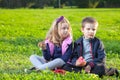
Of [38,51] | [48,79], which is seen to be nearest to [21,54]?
[38,51]

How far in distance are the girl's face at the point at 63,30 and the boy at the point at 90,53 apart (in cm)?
26

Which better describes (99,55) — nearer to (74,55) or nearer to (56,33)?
(74,55)

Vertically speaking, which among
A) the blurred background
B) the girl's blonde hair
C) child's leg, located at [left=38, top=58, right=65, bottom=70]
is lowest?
the blurred background

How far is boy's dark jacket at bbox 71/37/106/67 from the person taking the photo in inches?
291

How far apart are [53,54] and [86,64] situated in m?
0.78

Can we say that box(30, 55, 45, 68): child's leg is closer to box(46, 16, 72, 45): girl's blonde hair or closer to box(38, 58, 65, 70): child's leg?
box(38, 58, 65, 70): child's leg

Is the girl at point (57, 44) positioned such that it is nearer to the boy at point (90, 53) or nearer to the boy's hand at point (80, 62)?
the boy at point (90, 53)

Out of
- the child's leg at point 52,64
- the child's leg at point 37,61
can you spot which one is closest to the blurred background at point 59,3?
the child's leg at point 37,61

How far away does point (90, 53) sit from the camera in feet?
24.9

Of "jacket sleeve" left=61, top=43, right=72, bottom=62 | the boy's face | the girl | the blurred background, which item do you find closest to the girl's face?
the girl

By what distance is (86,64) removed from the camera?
737cm

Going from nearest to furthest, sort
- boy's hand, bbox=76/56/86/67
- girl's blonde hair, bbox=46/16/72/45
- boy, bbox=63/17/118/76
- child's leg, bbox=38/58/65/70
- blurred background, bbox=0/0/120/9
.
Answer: boy's hand, bbox=76/56/86/67
boy, bbox=63/17/118/76
child's leg, bbox=38/58/65/70
girl's blonde hair, bbox=46/16/72/45
blurred background, bbox=0/0/120/9

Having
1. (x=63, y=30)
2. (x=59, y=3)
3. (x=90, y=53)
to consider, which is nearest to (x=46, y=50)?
(x=63, y=30)

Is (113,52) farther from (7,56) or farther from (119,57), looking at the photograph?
(7,56)
